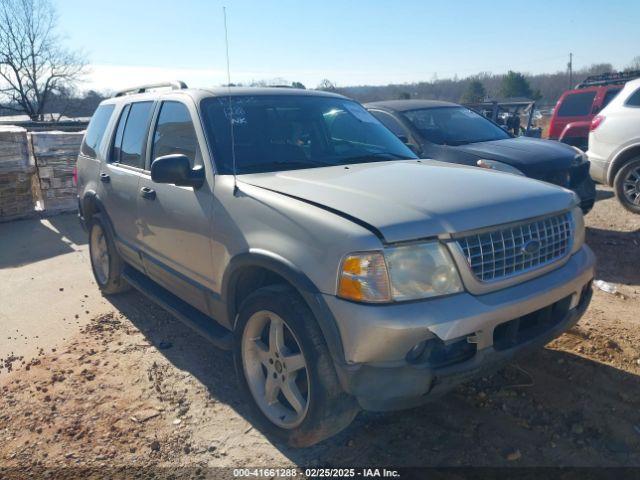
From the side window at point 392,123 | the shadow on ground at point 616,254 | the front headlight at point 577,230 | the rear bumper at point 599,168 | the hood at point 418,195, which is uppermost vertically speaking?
the side window at point 392,123

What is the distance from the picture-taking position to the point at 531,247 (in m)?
2.67

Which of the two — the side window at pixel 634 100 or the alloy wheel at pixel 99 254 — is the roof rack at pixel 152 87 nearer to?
the alloy wheel at pixel 99 254

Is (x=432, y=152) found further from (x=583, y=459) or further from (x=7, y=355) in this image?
(x=7, y=355)

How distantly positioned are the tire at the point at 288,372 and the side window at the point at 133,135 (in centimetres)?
199

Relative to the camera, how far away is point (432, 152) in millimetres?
6820

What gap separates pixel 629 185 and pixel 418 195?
6.51m

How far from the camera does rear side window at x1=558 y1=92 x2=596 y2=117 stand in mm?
12445

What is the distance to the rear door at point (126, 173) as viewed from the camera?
430cm

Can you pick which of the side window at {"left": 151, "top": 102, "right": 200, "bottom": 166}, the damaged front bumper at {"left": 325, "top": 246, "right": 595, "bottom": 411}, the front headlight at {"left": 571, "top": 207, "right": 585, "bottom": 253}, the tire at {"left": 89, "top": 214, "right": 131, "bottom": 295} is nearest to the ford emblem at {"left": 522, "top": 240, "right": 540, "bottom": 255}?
the damaged front bumper at {"left": 325, "top": 246, "right": 595, "bottom": 411}

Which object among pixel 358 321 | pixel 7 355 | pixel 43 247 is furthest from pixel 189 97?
pixel 43 247

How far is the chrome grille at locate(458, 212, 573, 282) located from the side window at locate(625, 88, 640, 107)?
6.24 metres

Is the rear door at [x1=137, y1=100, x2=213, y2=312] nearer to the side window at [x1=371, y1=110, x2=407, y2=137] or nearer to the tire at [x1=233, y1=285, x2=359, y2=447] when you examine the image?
the tire at [x1=233, y1=285, x2=359, y2=447]

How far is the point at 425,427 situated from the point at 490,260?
42.8 inches

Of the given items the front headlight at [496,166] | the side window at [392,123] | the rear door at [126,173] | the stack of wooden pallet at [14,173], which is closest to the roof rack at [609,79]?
the side window at [392,123]
